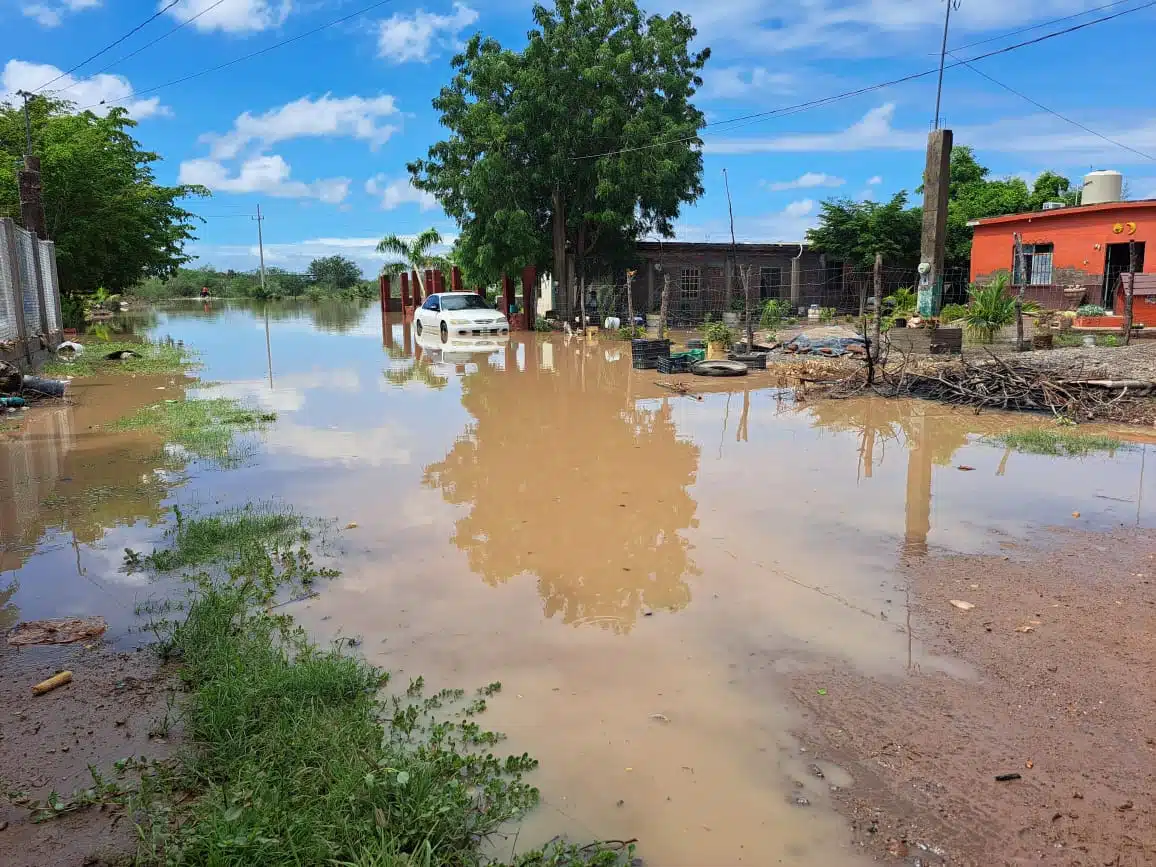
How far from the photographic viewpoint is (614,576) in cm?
525

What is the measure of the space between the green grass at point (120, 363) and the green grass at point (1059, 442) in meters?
14.8

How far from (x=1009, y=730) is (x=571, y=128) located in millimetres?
24193

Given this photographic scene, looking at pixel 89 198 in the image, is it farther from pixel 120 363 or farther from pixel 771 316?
pixel 771 316

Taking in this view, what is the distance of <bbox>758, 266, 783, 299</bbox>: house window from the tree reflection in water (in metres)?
19.0

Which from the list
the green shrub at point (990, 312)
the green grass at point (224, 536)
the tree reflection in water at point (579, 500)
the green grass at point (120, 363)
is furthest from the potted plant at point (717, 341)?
the green grass at point (224, 536)

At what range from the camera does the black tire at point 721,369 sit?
50.6 ft


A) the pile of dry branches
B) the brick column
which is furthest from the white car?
the pile of dry branches

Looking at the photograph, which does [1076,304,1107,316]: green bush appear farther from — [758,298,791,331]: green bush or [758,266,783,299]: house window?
[758,266,783,299]: house window

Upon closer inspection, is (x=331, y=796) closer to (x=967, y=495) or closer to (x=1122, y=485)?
(x=967, y=495)

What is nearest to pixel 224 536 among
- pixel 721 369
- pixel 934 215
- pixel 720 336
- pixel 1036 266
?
pixel 721 369

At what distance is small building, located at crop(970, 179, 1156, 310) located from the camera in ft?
65.5

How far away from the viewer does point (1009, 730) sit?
11.1ft

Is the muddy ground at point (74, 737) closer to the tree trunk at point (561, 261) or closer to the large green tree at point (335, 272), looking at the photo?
the tree trunk at point (561, 261)

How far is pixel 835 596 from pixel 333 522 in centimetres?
368
